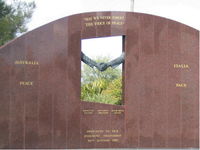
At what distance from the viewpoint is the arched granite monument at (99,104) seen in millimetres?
11055

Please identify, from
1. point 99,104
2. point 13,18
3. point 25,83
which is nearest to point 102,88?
point 13,18

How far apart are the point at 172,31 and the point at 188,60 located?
0.94 m

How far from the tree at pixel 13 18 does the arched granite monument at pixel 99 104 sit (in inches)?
385

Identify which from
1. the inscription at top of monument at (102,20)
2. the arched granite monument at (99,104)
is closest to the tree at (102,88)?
the arched granite monument at (99,104)

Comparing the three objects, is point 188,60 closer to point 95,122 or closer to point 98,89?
point 95,122

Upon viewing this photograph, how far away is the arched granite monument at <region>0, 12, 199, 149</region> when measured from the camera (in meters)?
→ 11.1

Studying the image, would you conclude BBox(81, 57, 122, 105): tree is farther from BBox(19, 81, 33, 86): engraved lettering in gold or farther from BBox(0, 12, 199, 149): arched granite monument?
BBox(19, 81, 33, 86): engraved lettering in gold

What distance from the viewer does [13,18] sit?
2206 cm

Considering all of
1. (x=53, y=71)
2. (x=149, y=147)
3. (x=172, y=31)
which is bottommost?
(x=149, y=147)

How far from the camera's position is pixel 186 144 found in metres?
12.1

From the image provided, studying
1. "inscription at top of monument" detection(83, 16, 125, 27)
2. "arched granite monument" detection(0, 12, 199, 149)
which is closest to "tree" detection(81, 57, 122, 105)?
"arched granite monument" detection(0, 12, 199, 149)

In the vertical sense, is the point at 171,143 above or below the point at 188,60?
below

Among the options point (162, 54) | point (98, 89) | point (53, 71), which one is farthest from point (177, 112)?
point (98, 89)

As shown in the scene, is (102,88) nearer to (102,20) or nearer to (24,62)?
(102,20)
